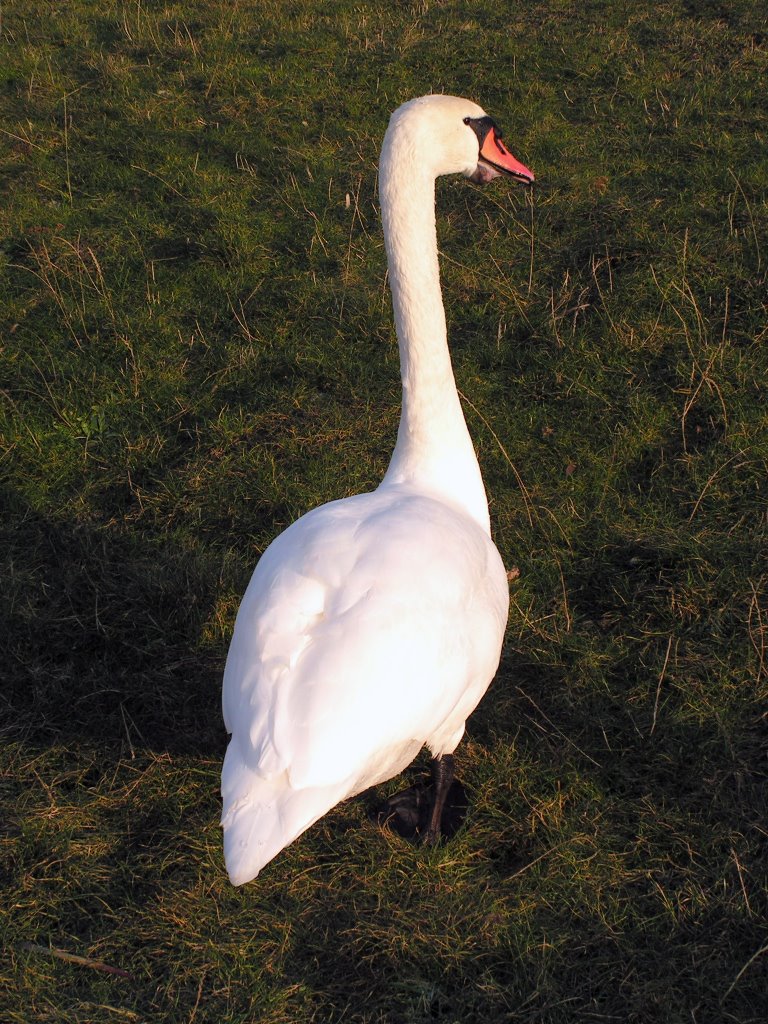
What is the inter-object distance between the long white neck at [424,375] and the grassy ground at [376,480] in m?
0.79

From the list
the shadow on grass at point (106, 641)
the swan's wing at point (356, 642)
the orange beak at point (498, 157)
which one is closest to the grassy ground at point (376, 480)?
the shadow on grass at point (106, 641)

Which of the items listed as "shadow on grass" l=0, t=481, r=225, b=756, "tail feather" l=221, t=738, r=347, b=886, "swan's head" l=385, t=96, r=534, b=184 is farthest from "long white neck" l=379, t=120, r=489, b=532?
"tail feather" l=221, t=738, r=347, b=886

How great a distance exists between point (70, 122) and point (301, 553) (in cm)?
590

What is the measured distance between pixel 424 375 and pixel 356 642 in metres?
1.43

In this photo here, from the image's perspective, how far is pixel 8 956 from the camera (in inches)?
128

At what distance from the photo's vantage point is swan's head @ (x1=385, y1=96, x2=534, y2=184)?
3.61 metres

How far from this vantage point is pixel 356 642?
282 centimetres

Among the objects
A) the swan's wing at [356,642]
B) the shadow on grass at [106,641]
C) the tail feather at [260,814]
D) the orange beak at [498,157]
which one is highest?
the orange beak at [498,157]

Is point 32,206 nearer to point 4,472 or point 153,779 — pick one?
point 4,472

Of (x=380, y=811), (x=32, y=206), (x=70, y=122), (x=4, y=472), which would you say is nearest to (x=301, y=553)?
(x=380, y=811)

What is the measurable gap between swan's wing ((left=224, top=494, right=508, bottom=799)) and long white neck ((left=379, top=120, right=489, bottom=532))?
1.68ft

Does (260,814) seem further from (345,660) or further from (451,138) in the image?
(451,138)

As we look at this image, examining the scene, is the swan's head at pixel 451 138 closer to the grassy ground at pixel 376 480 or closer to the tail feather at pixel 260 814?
the grassy ground at pixel 376 480

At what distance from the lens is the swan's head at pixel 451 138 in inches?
142
